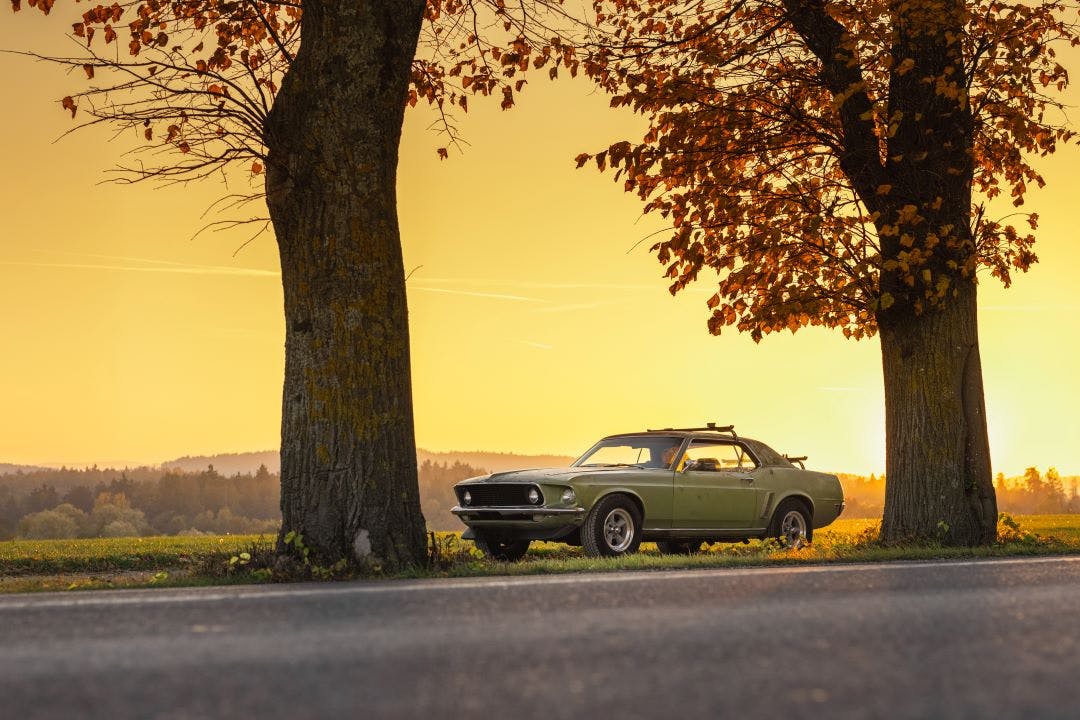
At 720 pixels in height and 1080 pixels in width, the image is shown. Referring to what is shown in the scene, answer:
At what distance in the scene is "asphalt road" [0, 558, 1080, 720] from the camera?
14.7ft

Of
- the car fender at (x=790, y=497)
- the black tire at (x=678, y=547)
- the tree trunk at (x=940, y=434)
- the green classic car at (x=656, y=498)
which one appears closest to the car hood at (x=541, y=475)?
the green classic car at (x=656, y=498)

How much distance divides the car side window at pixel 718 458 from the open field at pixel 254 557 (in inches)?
42.4

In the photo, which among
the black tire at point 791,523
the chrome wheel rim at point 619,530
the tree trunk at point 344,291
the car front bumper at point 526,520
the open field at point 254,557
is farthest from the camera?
the black tire at point 791,523

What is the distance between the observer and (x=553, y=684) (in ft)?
15.7

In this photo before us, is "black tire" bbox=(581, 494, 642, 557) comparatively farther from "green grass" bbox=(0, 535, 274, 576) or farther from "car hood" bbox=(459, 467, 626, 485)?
"green grass" bbox=(0, 535, 274, 576)

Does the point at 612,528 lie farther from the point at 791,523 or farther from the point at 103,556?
the point at 103,556

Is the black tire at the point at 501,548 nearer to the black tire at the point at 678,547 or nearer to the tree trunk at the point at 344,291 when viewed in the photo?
the black tire at the point at 678,547

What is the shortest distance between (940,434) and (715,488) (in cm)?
285

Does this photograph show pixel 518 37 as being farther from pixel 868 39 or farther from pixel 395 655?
pixel 395 655

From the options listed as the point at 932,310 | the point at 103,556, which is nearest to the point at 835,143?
the point at 932,310

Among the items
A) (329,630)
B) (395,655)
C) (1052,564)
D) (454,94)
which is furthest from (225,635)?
(454,94)

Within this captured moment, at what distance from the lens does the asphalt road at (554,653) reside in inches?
176

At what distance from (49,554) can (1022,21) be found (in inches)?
567

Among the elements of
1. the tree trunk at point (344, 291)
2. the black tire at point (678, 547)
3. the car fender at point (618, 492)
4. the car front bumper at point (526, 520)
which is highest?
the tree trunk at point (344, 291)
